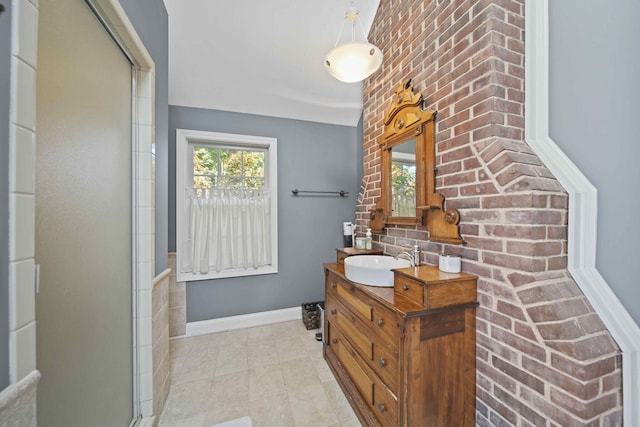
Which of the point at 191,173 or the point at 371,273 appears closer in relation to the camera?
the point at 371,273

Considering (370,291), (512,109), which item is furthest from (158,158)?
(512,109)

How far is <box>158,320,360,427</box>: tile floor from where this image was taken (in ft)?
4.92

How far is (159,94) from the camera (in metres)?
1.59

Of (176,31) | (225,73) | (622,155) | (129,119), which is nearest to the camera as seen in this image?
(622,155)

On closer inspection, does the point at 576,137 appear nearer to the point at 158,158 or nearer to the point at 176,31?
the point at 158,158

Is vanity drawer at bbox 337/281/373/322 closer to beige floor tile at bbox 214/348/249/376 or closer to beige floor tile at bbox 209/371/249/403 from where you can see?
beige floor tile at bbox 209/371/249/403

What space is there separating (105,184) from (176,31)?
5.27 feet

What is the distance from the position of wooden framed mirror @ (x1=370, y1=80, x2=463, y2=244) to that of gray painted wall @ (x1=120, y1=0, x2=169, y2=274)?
5.29ft

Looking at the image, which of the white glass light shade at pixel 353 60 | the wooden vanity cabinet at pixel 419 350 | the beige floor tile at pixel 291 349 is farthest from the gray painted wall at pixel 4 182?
the beige floor tile at pixel 291 349

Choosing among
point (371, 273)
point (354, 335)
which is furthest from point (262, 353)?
point (371, 273)

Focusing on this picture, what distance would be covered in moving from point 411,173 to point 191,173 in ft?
7.20

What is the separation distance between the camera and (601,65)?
3.54 feet

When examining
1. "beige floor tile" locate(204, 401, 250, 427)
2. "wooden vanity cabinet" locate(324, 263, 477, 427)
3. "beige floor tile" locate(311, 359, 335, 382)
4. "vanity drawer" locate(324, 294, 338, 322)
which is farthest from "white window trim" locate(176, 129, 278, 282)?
"wooden vanity cabinet" locate(324, 263, 477, 427)

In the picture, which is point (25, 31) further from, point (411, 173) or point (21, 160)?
point (411, 173)
